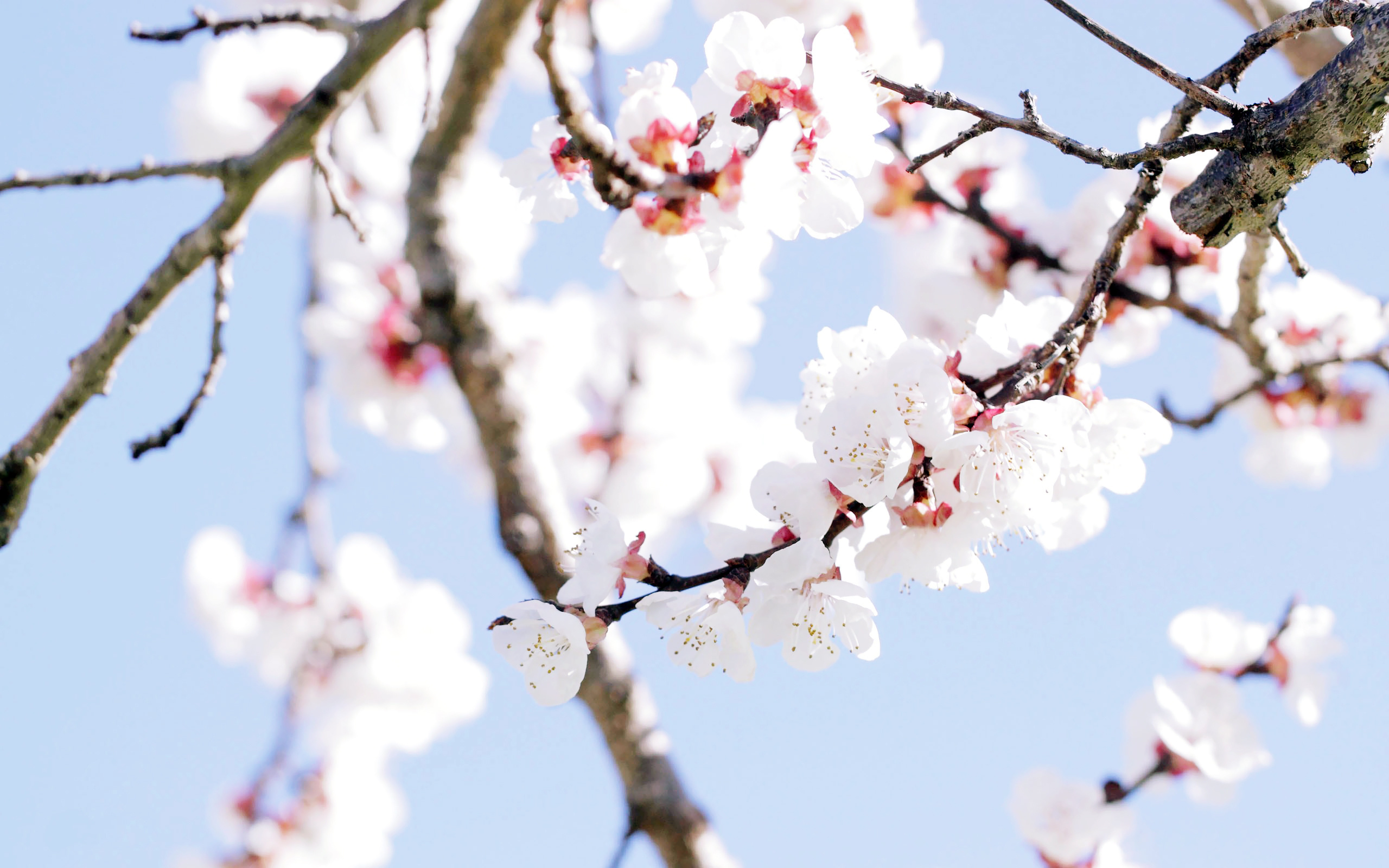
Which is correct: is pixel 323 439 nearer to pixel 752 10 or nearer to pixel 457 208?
pixel 457 208

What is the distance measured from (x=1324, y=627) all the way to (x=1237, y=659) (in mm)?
184

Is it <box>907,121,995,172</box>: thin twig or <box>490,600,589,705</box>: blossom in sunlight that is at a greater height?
<box>907,121,995,172</box>: thin twig

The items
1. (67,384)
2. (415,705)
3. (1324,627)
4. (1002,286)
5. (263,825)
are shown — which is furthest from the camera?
(415,705)

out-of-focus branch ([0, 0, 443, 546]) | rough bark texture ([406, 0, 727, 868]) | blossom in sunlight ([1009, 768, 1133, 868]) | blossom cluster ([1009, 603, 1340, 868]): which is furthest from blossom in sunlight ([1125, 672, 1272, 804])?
out-of-focus branch ([0, 0, 443, 546])

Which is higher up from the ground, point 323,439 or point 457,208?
point 457,208

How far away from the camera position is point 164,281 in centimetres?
99

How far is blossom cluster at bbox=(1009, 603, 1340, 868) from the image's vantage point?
199cm

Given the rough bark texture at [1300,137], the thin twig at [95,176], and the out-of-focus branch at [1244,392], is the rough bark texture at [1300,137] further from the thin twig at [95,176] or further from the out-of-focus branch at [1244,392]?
the thin twig at [95,176]

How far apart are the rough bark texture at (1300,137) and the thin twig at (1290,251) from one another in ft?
0.11

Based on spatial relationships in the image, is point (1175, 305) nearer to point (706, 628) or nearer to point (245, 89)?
point (706, 628)

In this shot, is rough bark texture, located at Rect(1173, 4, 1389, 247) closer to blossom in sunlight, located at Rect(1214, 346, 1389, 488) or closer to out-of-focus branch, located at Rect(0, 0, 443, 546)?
out-of-focus branch, located at Rect(0, 0, 443, 546)

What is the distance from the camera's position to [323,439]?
196 cm

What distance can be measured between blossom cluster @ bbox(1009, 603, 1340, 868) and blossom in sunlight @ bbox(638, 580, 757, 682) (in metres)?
1.49

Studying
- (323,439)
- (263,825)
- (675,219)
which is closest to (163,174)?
(675,219)
